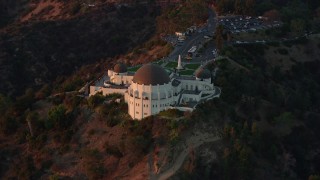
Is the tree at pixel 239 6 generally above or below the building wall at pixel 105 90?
below

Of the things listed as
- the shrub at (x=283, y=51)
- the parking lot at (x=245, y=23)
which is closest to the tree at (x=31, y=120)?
the parking lot at (x=245, y=23)

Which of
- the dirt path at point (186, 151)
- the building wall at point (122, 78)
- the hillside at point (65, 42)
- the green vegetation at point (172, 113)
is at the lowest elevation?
the hillside at point (65, 42)

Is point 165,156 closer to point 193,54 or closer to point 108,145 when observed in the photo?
point 108,145

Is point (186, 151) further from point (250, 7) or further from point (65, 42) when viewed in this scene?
point (65, 42)

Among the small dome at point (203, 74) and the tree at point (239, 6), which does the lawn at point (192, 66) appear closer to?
the small dome at point (203, 74)

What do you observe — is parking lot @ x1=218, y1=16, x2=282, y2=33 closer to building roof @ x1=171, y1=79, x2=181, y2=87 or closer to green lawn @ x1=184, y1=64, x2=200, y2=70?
green lawn @ x1=184, y1=64, x2=200, y2=70

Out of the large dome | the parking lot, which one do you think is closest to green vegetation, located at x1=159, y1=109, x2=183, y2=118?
the large dome

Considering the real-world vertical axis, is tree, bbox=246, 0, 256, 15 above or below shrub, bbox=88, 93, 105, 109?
below
